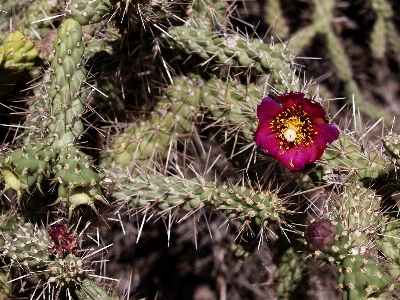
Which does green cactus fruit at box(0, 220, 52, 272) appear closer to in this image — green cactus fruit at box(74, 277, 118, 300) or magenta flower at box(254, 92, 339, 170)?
green cactus fruit at box(74, 277, 118, 300)

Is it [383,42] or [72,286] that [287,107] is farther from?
[383,42]

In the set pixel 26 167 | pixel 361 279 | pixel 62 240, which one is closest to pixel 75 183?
pixel 26 167

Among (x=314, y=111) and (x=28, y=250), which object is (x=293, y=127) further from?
(x=28, y=250)

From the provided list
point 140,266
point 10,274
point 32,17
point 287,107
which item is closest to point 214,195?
point 287,107

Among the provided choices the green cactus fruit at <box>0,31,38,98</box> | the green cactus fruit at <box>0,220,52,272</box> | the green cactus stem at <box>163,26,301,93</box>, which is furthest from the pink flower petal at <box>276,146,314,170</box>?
the green cactus fruit at <box>0,31,38,98</box>

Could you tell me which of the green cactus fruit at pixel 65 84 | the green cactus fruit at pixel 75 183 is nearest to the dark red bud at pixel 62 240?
the green cactus fruit at pixel 75 183

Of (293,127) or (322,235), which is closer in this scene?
(322,235)
